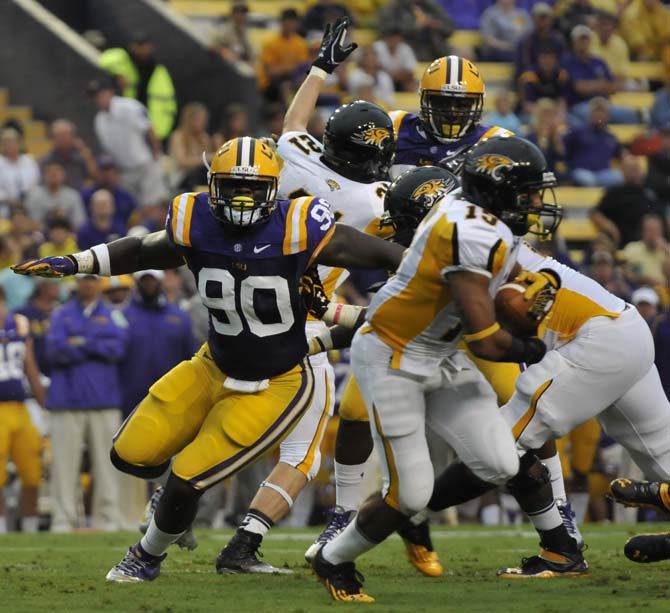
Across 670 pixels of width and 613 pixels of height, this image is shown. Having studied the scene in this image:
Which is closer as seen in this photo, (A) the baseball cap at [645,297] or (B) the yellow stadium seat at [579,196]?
(A) the baseball cap at [645,297]

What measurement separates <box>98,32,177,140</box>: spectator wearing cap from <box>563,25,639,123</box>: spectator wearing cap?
3940 mm

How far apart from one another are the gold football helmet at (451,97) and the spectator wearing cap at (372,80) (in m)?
6.55

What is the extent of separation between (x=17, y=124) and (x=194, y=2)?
2812 millimetres

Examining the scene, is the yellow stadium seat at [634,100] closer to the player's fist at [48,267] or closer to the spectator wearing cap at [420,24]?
the spectator wearing cap at [420,24]

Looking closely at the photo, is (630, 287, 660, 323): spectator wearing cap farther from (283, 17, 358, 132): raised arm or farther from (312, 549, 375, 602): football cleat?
(312, 549, 375, 602): football cleat

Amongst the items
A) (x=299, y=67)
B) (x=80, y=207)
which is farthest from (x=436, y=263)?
(x=299, y=67)

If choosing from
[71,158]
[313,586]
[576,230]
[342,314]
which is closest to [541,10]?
[576,230]

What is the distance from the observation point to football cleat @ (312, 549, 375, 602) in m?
5.96

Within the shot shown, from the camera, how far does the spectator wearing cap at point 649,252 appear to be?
511 inches

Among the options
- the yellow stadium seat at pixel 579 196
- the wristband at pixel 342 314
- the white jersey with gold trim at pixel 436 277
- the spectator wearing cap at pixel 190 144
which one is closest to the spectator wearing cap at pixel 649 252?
the yellow stadium seat at pixel 579 196

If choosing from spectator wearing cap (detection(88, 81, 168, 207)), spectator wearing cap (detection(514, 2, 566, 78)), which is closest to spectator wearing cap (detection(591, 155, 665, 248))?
spectator wearing cap (detection(514, 2, 566, 78))

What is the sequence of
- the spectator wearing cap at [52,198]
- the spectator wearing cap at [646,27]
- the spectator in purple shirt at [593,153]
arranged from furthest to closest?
1. the spectator wearing cap at [646,27]
2. the spectator in purple shirt at [593,153]
3. the spectator wearing cap at [52,198]

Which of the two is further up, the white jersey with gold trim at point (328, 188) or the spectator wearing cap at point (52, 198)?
the white jersey with gold trim at point (328, 188)

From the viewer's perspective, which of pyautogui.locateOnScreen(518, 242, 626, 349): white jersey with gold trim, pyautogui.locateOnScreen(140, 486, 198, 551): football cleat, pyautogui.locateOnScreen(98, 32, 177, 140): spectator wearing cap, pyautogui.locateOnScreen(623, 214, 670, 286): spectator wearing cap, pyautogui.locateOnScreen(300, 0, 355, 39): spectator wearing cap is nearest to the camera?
pyautogui.locateOnScreen(518, 242, 626, 349): white jersey with gold trim
